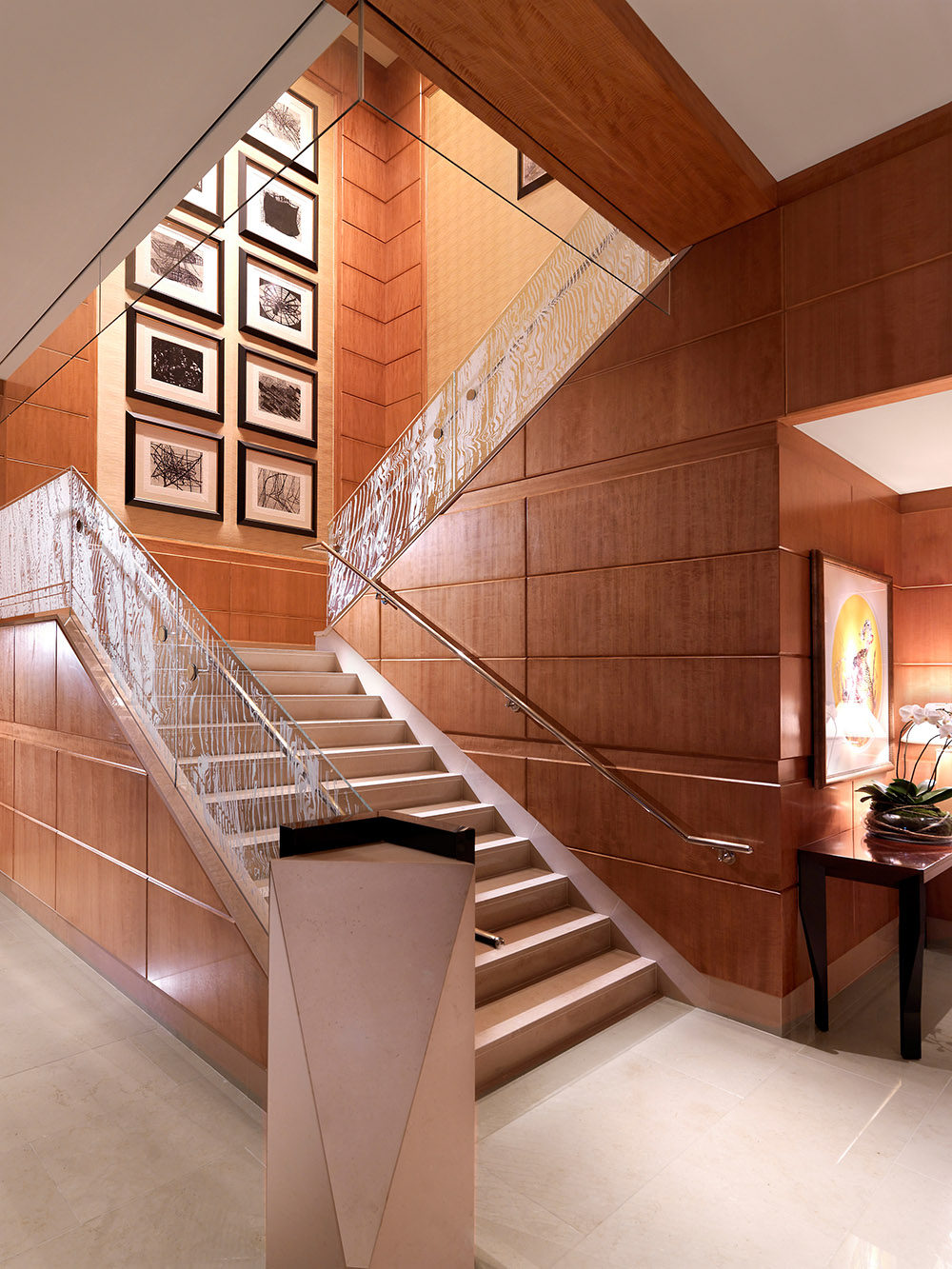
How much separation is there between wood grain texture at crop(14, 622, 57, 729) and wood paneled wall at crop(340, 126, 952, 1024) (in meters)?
2.73

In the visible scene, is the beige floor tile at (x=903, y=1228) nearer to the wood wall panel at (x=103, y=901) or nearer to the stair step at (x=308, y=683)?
the wood wall panel at (x=103, y=901)

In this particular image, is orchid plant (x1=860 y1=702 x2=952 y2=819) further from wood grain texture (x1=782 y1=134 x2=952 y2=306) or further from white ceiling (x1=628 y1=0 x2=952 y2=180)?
white ceiling (x1=628 y1=0 x2=952 y2=180)

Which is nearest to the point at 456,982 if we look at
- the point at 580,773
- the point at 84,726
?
the point at 580,773

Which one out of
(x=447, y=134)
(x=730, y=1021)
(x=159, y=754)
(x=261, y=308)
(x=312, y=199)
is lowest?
(x=730, y=1021)

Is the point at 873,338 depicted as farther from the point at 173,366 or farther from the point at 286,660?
the point at 173,366

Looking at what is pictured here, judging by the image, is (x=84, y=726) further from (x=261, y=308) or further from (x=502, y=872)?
(x=261, y=308)

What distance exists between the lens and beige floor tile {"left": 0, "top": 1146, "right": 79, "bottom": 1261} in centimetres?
230

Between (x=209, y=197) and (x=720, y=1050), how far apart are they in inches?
162

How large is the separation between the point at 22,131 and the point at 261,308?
157 inches

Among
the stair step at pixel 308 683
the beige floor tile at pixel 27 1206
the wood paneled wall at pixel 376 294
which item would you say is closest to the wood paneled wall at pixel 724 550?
the stair step at pixel 308 683

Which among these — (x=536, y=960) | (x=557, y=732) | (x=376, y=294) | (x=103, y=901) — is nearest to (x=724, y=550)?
(x=557, y=732)

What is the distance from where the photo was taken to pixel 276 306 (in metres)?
6.95

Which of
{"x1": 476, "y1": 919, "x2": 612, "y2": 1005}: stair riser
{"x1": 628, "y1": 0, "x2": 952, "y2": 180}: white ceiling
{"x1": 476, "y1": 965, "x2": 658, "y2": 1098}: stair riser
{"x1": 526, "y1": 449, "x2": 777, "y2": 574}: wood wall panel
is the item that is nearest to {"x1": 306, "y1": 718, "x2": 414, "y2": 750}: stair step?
{"x1": 526, "y1": 449, "x2": 777, "y2": 574}: wood wall panel

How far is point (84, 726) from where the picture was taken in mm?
4398
